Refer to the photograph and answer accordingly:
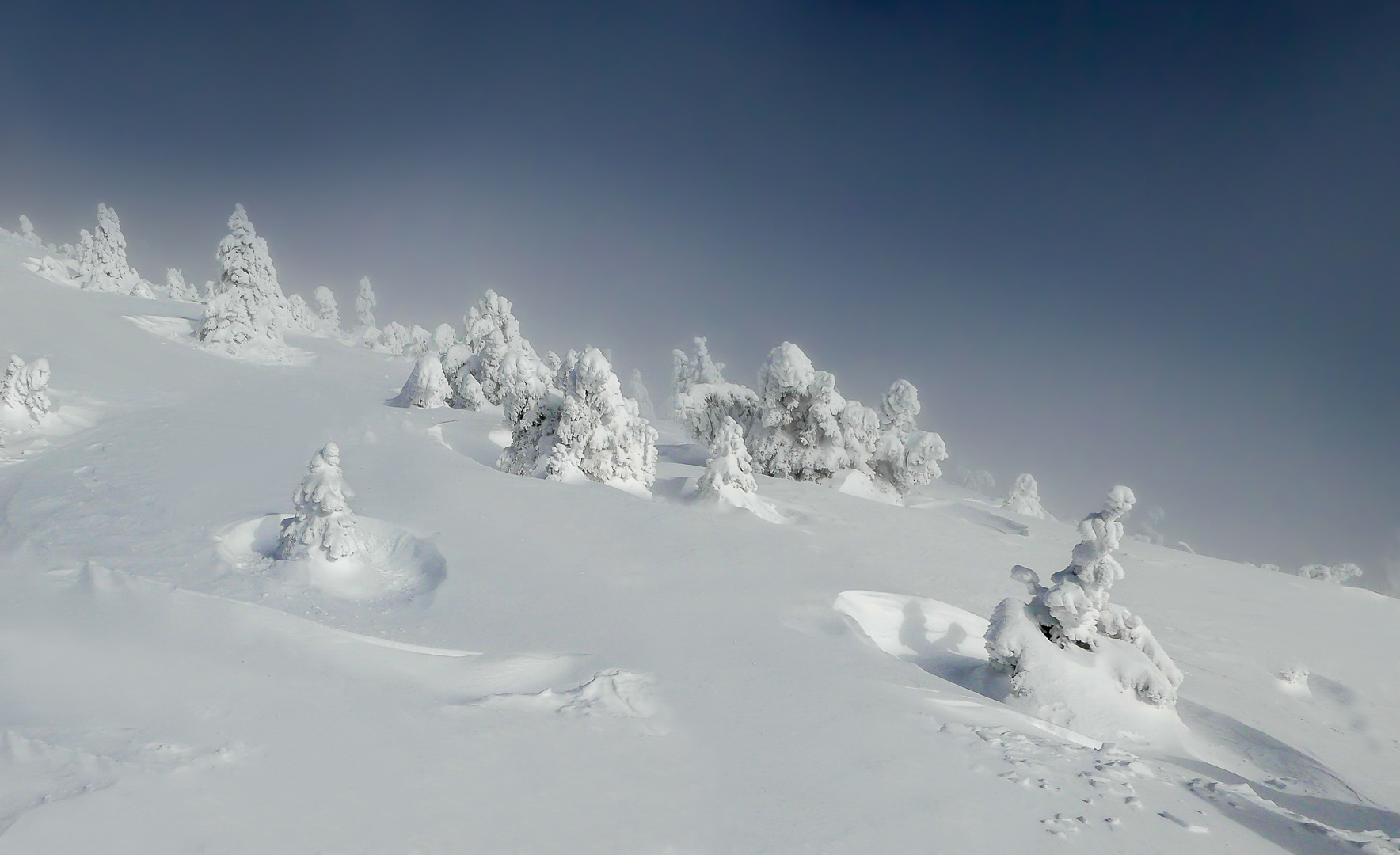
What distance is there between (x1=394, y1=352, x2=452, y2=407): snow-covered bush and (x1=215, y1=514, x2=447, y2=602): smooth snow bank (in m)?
14.0

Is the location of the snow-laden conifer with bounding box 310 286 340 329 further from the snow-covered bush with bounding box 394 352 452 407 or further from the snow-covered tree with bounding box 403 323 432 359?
the snow-covered bush with bounding box 394 352 452 407

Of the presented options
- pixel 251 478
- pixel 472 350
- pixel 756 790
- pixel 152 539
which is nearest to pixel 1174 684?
pixel 756 790

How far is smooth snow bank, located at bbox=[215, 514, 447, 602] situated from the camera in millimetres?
8961

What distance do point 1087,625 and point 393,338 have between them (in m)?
69.2

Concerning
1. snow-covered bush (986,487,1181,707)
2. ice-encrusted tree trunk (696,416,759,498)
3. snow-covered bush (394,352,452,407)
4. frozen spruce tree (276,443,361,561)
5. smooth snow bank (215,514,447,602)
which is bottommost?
smooth snow bank (215,514,447,602)

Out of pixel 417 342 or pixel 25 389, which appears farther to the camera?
pixel 417 342

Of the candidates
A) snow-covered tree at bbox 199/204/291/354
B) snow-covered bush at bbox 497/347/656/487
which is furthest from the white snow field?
snow-covered tree at bbox 199/204/291/354

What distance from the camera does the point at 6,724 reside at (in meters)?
4.31

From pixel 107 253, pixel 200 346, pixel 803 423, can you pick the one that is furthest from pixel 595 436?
pixel 107 253

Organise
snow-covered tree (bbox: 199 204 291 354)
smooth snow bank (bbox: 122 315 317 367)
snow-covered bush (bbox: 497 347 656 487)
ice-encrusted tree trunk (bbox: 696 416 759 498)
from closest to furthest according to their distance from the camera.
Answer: ice-encrusted tree trunk (bbox: 696 416 759 498) < snow-covered bush (bbox: 497 347 656 487) < smooth snow bank (bbox: 122 315 317 367) < snow-covered tree (bbox: 199 204 291 354)

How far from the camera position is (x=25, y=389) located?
1555 centimetres

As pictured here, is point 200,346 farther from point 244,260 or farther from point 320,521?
point 320,521

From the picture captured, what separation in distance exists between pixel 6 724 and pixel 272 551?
5.89 meters

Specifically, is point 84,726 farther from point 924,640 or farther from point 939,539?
point 939,539
